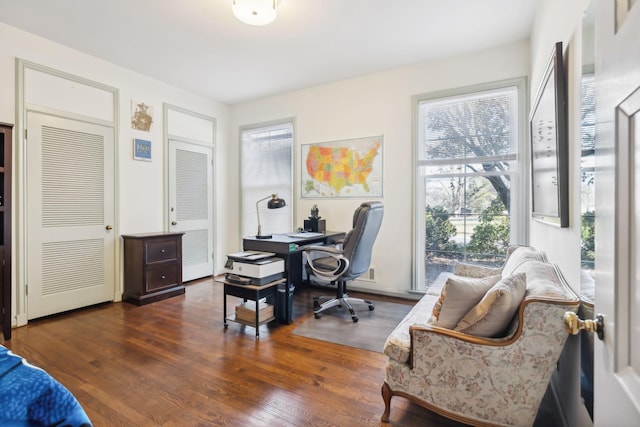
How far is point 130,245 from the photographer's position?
357cm

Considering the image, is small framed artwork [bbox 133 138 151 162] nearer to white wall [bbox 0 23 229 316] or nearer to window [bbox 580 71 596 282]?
white wall [bbox 0 23 229 316]

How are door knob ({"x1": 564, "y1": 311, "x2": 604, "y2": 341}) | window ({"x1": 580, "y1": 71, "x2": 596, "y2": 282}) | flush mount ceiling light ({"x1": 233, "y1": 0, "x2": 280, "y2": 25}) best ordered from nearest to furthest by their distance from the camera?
door knob ({"x1": 564, "y1": 311, "x2": 604, "y2": 341}) < window ({"x1": 580, "y1": 71, "x2": 596, "y2": 282}) < flush mount ceiling light ({"x1": 233, "y1": 0, "x2": 280, "y2": 25})

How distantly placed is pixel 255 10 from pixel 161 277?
2.97 meters

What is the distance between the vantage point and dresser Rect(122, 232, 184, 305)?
346 centimetres

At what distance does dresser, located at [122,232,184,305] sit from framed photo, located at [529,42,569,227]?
12.1ft

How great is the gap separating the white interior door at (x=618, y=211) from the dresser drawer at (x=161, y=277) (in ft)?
12.5

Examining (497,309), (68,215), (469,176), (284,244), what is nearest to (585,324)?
(497,309)

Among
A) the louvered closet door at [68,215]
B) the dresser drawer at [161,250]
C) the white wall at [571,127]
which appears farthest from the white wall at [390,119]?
the louvered closet door at [68,215]

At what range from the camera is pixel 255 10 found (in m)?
2.24

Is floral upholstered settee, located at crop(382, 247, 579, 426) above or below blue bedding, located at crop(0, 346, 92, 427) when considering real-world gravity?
below

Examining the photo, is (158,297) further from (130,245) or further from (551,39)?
(551,39)

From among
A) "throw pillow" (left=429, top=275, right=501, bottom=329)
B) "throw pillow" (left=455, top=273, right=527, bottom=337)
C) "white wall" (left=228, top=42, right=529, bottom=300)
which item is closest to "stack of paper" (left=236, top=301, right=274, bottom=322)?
"white wall" (left=228, top=42, right=529, bottom=300)

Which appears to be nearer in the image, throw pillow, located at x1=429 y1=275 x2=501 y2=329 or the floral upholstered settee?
the floral upholstered settee

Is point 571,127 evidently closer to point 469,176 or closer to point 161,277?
point 469,176
